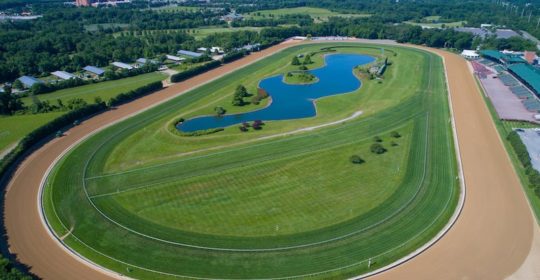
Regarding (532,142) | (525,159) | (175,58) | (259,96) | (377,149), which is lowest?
(377,149)

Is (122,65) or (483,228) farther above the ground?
(122,65)

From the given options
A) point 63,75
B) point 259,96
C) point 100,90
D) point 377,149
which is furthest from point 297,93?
point 63,75

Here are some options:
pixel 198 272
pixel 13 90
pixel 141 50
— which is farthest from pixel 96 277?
pixel 141 50

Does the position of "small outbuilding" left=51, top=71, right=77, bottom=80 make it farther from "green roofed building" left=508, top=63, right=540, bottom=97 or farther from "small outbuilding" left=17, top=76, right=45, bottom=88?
"green roofed building" left=508, top=63, right=540, bottom=97

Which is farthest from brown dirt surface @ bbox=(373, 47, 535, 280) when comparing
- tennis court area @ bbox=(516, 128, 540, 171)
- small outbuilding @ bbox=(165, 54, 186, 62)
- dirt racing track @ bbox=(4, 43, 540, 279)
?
small outbuilding @ bbox=(165, 54, 186, 62)

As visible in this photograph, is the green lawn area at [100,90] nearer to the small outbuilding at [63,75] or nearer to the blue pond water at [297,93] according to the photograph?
the small outbuilding at [63,75]

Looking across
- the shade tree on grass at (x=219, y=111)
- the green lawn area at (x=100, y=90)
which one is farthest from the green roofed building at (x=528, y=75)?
the green lawn area at (x=100, y=90)

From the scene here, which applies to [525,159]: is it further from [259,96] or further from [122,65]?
[122,65]
